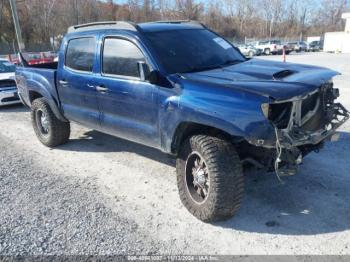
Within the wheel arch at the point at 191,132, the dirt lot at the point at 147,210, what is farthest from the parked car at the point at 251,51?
the wheel arch at the point at 191,132

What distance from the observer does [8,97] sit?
9.92m

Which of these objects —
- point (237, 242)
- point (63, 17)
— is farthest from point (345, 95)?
point (63, 17)

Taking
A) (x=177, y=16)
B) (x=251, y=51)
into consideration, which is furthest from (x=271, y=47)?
(x=177, y=16)

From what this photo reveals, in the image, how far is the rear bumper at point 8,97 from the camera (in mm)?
9867

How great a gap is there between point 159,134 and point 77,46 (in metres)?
2.12

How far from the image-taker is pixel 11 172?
5.37 meters

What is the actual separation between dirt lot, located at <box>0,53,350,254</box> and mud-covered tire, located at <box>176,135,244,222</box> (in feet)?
0.64

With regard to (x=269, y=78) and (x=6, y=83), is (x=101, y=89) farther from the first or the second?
(x=6, y=83)

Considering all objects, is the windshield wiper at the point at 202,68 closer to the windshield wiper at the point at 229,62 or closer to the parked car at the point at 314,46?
the windshield wiper at the point at 229,62

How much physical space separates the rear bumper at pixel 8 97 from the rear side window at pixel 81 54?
5212mm

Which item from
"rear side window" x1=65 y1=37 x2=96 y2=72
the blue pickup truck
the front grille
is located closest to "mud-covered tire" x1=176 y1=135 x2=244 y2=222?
the blue pickup truck

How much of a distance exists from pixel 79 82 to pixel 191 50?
1695 millimetres

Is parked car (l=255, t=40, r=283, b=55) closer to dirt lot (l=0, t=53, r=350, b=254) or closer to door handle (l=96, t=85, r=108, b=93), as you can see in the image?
dirt lot (l=0, t=53, r=350, b=254)

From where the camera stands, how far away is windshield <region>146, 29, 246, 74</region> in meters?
4.22
